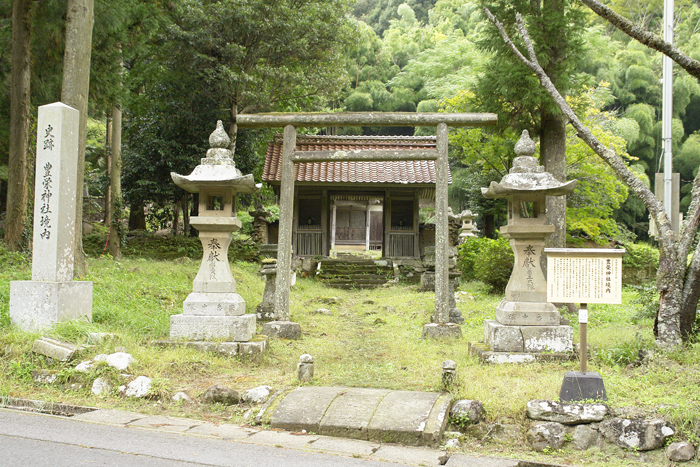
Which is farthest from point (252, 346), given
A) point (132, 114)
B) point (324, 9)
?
point (132, 114)

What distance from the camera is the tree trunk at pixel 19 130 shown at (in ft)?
35.6

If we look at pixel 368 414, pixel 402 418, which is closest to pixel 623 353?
pixel 402 418

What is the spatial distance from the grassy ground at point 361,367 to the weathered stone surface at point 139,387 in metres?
0.07

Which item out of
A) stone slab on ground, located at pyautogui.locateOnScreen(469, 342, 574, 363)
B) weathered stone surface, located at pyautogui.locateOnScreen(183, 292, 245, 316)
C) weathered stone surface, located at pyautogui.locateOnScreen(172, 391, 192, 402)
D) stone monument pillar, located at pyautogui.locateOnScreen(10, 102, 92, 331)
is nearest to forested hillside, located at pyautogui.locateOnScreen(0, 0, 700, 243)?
stone slab on ground, located at pyautogui.locateOnScreen(469, 342, 574, 363)

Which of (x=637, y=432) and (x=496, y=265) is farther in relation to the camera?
(x=496, y=265)

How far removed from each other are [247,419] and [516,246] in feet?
12.9

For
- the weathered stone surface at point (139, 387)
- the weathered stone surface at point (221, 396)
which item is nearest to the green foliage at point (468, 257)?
the weathered stone surface at point (221, 396)

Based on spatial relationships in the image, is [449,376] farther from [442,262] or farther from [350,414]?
[442,262]

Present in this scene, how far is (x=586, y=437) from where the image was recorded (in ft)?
14.1

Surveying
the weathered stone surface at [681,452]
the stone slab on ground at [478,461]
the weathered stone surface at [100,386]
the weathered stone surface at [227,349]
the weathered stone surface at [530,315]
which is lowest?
the stone slab on ground at [478,461]

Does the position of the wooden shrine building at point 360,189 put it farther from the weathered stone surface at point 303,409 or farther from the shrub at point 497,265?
the weathered stone surface at point 303,409

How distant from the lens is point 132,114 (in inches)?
789

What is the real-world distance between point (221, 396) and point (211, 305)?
1.85 meters

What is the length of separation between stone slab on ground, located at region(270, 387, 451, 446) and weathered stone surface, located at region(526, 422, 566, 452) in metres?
0.73
